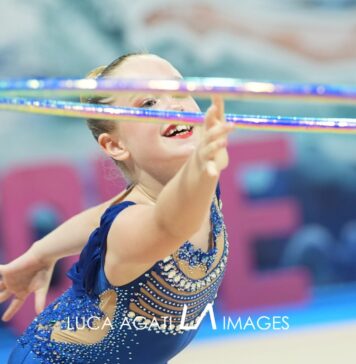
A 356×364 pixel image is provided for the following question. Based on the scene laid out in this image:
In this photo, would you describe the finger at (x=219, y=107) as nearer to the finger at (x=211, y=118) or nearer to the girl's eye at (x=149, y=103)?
the finger at (x=211, y=118)

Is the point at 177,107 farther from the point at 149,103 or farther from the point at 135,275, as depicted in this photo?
the point at 135,275

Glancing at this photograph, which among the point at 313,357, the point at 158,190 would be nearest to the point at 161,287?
the point at 158,190

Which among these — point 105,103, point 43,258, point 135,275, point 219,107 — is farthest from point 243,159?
point 219,107

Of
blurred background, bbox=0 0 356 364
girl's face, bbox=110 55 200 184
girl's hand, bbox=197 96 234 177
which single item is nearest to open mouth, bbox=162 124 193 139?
girl's face, bbox=110 55 200 184

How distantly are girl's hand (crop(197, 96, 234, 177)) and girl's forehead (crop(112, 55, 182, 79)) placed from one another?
0.98 ft

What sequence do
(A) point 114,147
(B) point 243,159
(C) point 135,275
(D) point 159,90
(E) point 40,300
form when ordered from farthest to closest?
(B) point 243,159 → (E) point 40,300 → (A) point 114,147 → (C) point 135,275 → (D) point 159,90

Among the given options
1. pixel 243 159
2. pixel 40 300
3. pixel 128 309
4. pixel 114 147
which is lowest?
pixel 128 309

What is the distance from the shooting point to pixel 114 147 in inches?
44.8

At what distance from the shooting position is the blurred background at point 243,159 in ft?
7.82

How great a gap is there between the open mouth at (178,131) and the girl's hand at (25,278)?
15.4 inches

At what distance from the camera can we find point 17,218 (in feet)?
7.80

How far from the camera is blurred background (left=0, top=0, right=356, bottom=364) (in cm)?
238

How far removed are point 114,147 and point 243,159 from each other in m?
1.50

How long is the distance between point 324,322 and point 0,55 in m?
1.32
